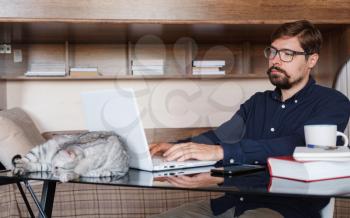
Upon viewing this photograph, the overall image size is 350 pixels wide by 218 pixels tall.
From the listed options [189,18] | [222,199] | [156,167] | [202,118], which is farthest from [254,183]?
[202,118]

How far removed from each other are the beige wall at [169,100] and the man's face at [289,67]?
78.1 inches

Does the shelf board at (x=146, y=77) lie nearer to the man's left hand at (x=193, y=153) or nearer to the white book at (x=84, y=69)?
the white book at (x=84, y=69)

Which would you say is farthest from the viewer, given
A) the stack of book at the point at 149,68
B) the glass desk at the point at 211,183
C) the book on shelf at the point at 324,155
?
the stack of book at the point at 149,68

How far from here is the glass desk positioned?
0.95 meters

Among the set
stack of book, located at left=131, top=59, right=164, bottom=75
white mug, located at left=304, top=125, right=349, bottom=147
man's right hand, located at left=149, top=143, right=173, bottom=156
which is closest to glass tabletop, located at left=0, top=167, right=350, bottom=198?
white mug, located at left=304, top=125, right=349, bottom=147

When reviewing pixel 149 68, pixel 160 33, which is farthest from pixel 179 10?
pixel 149 68

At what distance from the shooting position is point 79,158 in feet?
3.89

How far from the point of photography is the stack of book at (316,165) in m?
1.07

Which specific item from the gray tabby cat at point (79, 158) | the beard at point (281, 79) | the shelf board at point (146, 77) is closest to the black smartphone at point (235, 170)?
the gray tabby cat at point (79, 158)

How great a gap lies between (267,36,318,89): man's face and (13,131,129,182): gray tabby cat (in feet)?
2.50

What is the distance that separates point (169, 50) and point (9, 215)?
1937mm

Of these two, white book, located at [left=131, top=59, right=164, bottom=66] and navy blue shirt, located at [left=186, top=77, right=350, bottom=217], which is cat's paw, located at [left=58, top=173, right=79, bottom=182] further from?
white book, located at [left=131, top=59, right=164, bottom=66]

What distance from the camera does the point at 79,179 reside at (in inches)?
45.5

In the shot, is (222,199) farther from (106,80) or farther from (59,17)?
(106,80)
